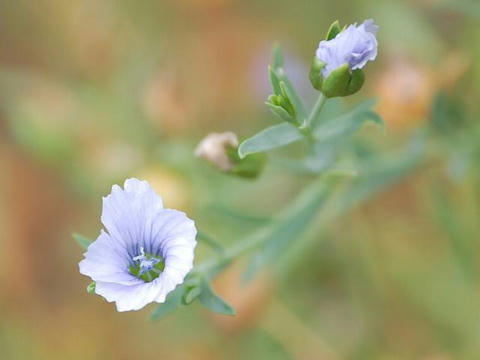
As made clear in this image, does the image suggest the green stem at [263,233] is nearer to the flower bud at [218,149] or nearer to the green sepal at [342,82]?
the flower bud at [218,149]

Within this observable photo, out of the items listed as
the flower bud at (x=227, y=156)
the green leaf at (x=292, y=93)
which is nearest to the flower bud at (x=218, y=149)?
the flower bud at (x=227, y=156)

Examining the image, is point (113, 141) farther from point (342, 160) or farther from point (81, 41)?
point (342, 160)

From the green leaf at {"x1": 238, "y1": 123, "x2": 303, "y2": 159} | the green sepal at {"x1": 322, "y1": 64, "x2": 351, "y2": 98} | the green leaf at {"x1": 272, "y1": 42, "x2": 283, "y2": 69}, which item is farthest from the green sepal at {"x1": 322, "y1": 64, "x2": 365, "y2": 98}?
the green leaf at {"x1": 272, "y1": 42, "x2": 283, "y2": 69}

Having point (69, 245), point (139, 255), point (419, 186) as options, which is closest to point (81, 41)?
point (69, 245)

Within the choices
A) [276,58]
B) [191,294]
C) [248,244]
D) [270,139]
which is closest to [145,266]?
[191,294]

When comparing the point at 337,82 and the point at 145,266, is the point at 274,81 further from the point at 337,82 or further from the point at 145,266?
the point at 145,266

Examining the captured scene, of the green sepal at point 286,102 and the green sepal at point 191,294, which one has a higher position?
→ the green sepal at point 286,102
